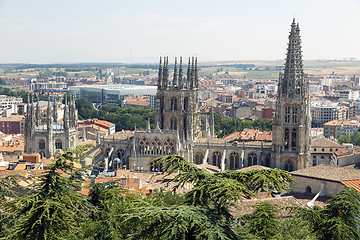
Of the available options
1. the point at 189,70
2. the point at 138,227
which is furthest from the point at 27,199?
the point at 189,70

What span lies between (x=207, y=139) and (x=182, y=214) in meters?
49.1

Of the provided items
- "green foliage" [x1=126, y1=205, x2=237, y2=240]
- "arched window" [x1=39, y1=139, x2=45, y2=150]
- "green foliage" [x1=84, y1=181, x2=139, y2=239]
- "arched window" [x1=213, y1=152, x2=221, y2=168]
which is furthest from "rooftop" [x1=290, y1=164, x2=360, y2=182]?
"arched window" [x1=39, y1=139, x2=45, y2=150]

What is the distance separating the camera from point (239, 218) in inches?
1032

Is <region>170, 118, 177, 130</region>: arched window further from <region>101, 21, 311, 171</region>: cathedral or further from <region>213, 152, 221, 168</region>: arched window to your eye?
<region>213, 152, 221, 168</region>: arched window

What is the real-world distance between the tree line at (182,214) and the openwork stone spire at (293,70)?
36.8 metres

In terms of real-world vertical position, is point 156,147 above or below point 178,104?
below

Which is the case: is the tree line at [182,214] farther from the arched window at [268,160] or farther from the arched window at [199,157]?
the arched window at [199,157]

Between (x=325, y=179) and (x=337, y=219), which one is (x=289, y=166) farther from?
(x=337, y=219)

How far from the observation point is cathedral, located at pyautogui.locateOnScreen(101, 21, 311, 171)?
6431 cm

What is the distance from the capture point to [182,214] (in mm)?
21141

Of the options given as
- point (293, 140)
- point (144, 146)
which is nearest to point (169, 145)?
point (144, 146)

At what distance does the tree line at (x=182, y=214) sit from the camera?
843 inches

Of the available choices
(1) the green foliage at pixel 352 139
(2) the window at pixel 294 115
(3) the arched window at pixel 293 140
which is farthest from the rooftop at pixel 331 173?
(1) the green foliage at pixel 352 139

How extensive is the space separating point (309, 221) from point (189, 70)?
4760 centimetres
